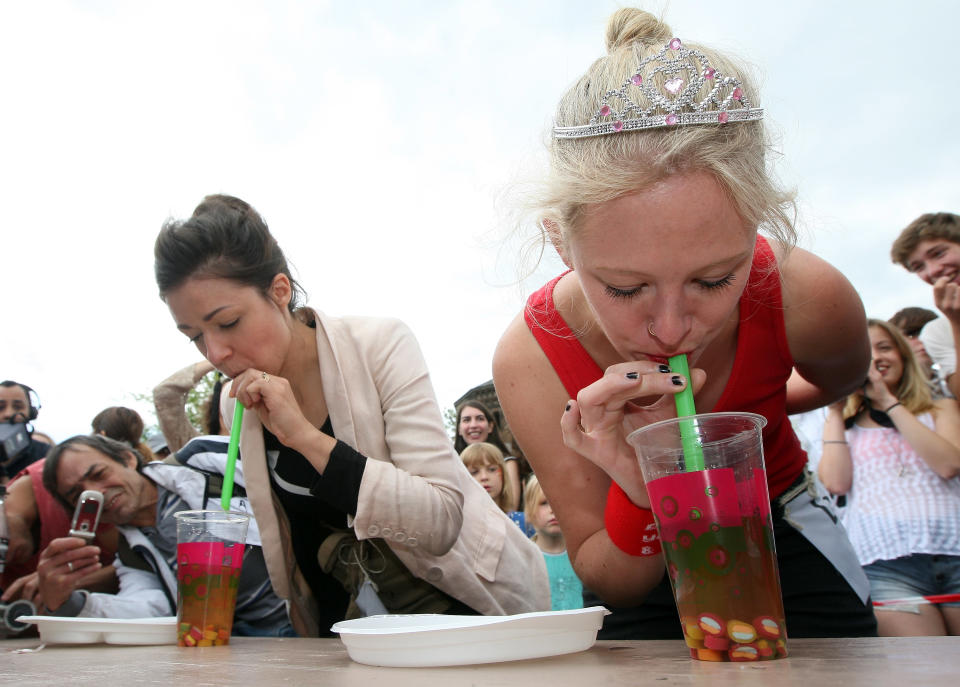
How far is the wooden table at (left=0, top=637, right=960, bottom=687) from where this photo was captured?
85 centimetres

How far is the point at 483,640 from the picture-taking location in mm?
1057

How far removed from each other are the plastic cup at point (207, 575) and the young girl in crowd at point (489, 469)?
9.84 feet

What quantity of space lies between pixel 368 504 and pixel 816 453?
2.88 m

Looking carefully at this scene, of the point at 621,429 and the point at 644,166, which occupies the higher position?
the point at 644,166

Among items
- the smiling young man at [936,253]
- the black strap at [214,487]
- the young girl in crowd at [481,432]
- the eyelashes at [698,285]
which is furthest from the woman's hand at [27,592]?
the smiling young man at [936,253]

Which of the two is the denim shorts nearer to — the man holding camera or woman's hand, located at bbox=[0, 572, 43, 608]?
the man holding camera

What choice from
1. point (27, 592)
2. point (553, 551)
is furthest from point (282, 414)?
point (553, 551)

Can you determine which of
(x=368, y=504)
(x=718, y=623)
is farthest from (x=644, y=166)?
(x=368, y=504)

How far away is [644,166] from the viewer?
1.36 m

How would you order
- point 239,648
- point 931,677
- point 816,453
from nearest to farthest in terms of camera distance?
1. point 931,677
2. point 239,648
3. point 816,453

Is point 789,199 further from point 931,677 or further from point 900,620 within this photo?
point 900,620

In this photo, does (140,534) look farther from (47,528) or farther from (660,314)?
(660,314)

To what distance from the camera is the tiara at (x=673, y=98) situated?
142 centimetres

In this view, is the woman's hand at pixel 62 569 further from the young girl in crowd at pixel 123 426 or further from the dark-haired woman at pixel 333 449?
the young girl in crowd at pixel 123 426
